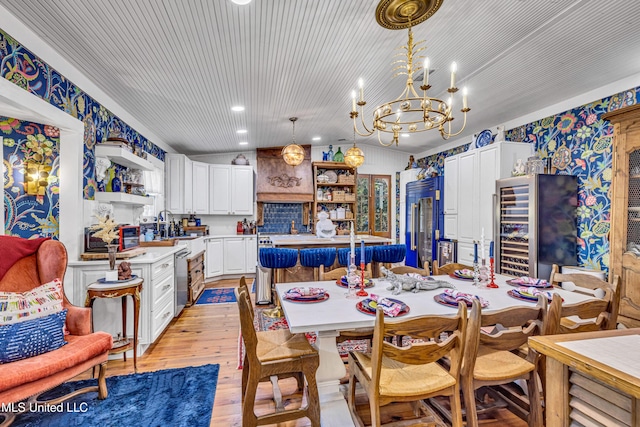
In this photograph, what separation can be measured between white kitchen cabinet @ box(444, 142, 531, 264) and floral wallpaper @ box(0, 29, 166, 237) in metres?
4.26

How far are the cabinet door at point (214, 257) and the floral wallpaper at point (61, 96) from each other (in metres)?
2.59

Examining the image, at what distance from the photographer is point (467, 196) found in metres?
4.54

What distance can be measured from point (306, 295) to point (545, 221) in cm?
305

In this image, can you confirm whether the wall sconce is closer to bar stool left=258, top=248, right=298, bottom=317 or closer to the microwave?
the microwave

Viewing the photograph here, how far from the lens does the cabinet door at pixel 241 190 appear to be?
6074mm

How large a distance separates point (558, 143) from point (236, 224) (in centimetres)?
555

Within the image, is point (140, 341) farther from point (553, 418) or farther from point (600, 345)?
point (600, 345)

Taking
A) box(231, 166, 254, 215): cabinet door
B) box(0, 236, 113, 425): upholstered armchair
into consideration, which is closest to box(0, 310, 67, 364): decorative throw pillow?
box(0, 236, 113, 425): upholstered armchair

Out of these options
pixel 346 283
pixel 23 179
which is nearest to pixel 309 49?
pixel 346 283

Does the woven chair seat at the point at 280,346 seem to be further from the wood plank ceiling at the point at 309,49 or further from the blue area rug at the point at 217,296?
the blue area rug at the point at 217,296

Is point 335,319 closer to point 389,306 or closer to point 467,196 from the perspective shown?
point 389,306

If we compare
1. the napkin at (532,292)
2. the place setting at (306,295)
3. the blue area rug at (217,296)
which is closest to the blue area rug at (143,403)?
the place setting at (306,295)

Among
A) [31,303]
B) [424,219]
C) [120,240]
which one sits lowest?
[31,303]

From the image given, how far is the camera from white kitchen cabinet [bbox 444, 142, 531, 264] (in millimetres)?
3982
